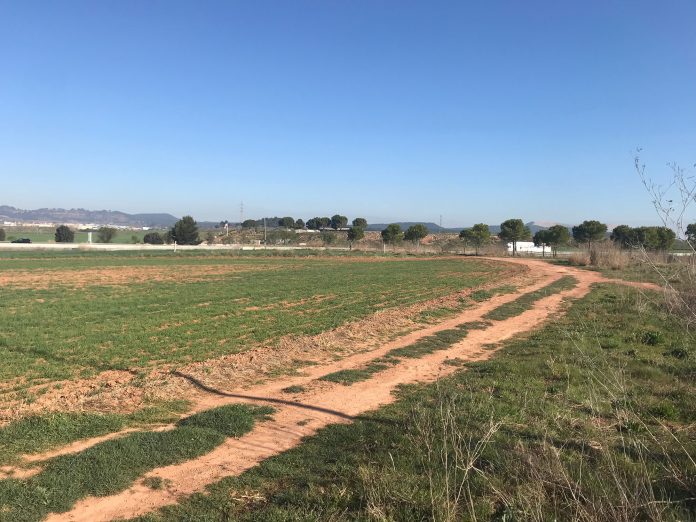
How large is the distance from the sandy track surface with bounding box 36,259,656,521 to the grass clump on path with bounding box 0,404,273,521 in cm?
15

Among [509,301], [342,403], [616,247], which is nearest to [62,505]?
[342,403]

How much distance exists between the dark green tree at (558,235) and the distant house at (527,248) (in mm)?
3918

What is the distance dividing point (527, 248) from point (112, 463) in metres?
84.0

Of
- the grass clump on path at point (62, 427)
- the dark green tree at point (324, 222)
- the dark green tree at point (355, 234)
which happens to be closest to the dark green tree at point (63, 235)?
the dark green tree at point (355, 234)

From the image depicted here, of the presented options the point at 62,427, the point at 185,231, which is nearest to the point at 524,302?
the point at 62,427

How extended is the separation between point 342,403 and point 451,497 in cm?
361

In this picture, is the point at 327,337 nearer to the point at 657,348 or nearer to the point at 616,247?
the point at 657,348

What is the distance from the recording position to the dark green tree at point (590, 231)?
7106 cm

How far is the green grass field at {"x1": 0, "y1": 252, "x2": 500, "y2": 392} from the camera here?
35.9 ft

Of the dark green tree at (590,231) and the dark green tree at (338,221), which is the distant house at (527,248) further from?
the dark green tree at (338,221)

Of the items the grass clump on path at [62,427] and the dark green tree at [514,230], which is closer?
the grass clump on path at [62,427]

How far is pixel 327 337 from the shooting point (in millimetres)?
13328

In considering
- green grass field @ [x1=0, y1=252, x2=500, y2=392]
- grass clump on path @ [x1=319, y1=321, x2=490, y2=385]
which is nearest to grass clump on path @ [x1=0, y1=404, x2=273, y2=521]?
grass clump on path @ [x1=319, y1=321, x2=490, y2=385]

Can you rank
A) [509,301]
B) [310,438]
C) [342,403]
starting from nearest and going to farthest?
[310,438] → [342,403] → [509,301]
